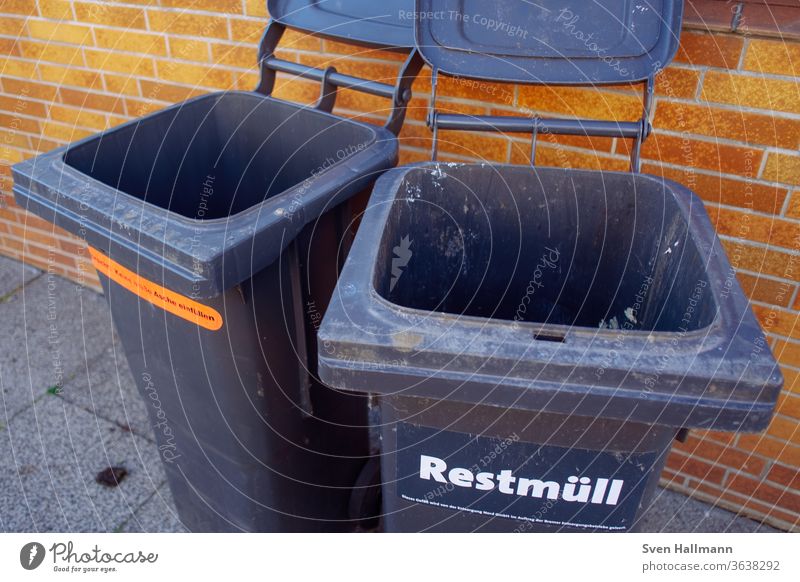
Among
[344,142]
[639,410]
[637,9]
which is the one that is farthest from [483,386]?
[637,9]

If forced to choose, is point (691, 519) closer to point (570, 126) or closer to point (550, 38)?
point (570, 126)

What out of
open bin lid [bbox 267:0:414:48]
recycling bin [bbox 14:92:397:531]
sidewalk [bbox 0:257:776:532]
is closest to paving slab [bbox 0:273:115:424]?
sidewalk [bbox 0:257:776:532]

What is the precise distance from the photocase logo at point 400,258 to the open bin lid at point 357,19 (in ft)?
1.84

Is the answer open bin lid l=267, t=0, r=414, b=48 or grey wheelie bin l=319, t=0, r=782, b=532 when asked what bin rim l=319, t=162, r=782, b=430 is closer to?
grey wheelie bin l=319, t=0, r=782, b=532

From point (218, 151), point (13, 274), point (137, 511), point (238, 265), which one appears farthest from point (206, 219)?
point (13, 274)

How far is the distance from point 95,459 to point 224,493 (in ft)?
2.46

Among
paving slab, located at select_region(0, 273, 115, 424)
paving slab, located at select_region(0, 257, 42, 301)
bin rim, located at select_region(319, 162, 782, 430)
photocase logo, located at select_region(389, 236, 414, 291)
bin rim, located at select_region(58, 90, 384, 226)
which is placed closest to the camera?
bin rim, located at select_region(319, 162, 782, 430)

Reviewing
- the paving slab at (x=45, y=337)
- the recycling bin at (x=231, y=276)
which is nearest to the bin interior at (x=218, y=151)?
the recycling bin at (x=231, y=276)

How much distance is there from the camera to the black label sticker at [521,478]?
41.9 inches

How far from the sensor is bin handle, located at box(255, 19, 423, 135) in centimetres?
157
